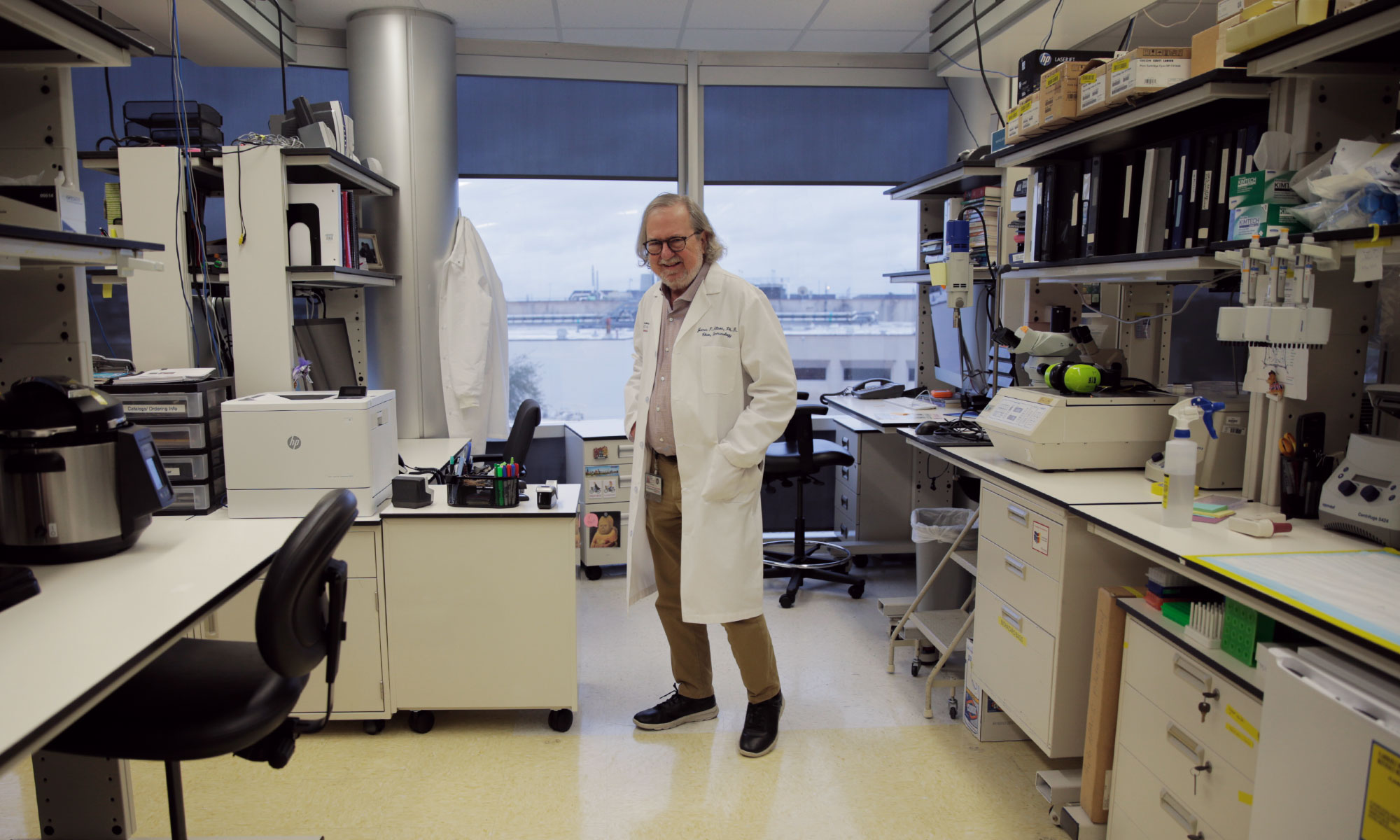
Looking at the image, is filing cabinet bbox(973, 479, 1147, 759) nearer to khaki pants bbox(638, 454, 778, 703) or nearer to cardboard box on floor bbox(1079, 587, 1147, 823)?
cardboard box on floor bbox(1079, 587, 1147, 823)

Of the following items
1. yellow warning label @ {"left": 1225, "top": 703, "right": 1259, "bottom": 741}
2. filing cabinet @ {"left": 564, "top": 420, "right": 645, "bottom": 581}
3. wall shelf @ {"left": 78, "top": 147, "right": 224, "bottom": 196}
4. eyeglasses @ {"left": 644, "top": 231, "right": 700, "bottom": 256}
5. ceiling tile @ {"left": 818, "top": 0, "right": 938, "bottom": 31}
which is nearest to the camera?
yellow warning label @ {"left": 1225, "top": 703, "right": 1259, "bottom": 741}

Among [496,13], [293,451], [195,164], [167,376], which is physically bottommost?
[293,451]

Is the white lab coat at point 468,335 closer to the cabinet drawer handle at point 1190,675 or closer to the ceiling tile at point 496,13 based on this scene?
the ceiling tile at point 496,13

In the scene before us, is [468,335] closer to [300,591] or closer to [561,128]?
[561,128]

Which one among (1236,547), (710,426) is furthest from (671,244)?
(1236,547)

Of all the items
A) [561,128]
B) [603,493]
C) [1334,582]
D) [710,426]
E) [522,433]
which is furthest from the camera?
[561,128]

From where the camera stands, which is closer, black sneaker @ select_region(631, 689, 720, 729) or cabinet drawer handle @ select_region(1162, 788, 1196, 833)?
cabinet drawer handle @ select_region(1162, 788, 1196, 833)

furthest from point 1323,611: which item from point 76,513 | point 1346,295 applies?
point 76,513

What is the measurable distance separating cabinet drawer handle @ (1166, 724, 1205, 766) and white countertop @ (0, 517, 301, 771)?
5.99 feet

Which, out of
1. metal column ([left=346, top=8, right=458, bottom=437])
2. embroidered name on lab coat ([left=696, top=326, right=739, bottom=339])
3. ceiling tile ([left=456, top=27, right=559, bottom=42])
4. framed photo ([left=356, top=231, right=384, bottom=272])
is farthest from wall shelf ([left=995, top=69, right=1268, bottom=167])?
framed photo ([left=356, top=231, right=384, bottom=272])

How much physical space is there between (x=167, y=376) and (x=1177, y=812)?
2.85m

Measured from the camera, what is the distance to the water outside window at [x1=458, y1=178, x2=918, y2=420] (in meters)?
4.41

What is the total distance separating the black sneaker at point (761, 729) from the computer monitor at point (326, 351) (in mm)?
1916

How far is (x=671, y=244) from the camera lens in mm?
2328
